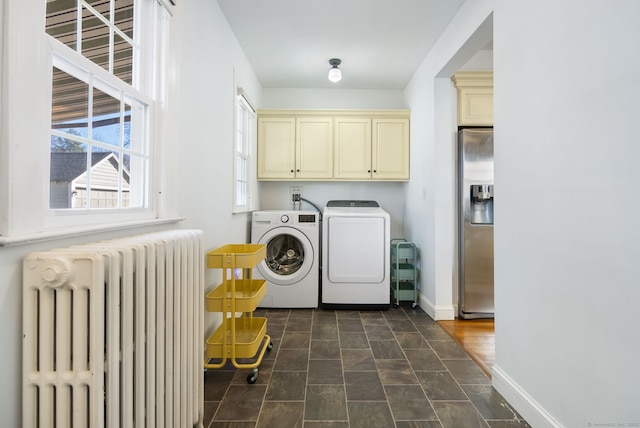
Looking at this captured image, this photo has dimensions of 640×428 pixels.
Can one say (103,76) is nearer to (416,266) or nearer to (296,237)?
(296,237)

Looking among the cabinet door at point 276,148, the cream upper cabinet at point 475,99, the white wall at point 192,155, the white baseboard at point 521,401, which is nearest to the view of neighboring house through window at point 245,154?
the cabinet door at point 276,148

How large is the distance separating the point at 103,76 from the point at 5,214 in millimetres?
664

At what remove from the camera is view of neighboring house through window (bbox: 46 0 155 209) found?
0.98 meters

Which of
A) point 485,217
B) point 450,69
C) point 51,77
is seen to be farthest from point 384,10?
point 51,77

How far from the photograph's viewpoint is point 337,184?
3.85 m

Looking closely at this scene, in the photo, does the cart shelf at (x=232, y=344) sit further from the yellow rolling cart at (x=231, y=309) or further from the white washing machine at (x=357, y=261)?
the white washing machine at (x=357, y=261)

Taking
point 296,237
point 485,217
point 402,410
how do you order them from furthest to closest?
point 296,237 < point 485,217 < point 402,410

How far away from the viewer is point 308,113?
11.7ft

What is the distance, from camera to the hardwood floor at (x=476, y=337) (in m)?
2.05

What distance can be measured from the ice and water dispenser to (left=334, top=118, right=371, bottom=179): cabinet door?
1.21 meters

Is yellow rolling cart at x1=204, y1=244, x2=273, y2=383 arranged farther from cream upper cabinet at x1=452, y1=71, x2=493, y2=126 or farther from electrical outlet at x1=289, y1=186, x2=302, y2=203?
cream upper cabinet at x1=452, y1=71, x2=493, y2=126

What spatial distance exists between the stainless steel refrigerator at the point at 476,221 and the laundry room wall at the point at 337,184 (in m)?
1.09

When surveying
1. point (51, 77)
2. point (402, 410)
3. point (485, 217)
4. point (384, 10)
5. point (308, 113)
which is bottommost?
point (402, 410)

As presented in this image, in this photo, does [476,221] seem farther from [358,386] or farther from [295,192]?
[295,192]
